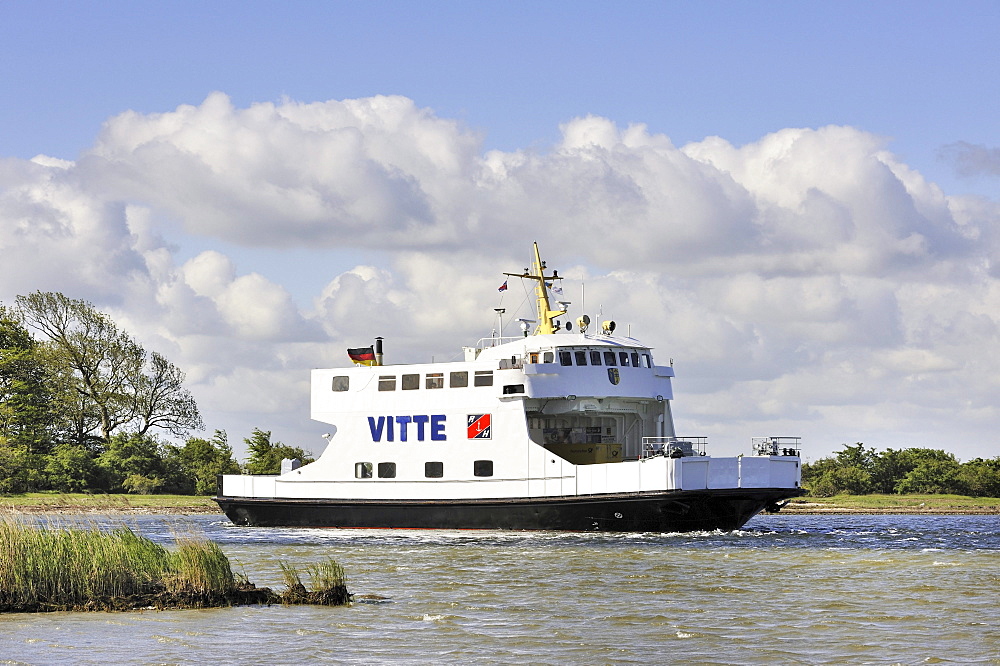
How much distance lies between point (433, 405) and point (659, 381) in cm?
618

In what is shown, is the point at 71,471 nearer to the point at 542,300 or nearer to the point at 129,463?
the point at 129,463

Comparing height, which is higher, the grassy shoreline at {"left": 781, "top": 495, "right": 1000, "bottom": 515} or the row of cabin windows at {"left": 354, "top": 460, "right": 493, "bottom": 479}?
the row of cabin windows at {"left": 354, "top": 460, "right": 493, "bottom": 479}

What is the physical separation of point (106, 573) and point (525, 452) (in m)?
16.7

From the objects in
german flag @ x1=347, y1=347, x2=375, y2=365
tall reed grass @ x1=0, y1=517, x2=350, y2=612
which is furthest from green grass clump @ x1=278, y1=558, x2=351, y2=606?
german flag @ x1=347, y1=347, x2=375, y2=365

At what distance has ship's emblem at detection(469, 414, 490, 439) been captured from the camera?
33.1 metres

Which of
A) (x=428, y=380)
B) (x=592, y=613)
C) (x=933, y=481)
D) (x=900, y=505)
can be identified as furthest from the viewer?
(x=933, y=481)

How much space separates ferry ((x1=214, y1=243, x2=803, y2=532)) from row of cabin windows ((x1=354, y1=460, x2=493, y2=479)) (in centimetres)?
4

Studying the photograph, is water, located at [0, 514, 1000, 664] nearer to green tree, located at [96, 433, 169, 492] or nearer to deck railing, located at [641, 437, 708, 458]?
deck railing, located at [641, 437, 708, 458]

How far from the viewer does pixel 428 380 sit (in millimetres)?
34344

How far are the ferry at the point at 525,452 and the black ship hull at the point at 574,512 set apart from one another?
1.5 inches

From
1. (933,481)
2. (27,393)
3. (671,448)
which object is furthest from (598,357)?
(27,393)

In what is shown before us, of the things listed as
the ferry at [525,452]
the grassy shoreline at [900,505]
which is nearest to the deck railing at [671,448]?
the ferry at [525,452]

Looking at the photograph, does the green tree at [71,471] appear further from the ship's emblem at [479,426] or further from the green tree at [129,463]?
the ship's emblem at [479,426]

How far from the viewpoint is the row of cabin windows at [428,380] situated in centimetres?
3336
